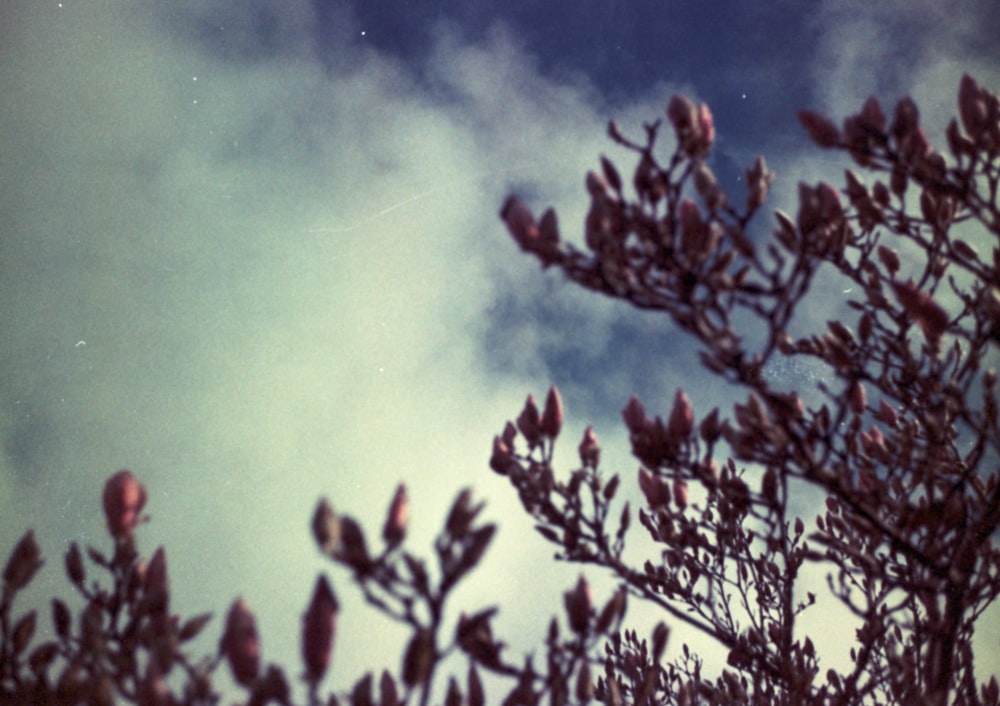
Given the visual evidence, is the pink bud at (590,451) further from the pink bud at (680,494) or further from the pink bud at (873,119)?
the pink bud at (873,119)

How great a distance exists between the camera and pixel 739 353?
87.7 inches

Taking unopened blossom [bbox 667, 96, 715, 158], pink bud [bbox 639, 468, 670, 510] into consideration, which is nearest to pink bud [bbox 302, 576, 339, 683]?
unopened blossom [bbox 667, 96, 715, 158]

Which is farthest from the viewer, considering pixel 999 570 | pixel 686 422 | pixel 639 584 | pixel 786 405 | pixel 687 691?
pixel 687 691

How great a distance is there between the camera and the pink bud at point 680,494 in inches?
133

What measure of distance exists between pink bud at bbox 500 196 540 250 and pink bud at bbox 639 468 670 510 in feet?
5.20

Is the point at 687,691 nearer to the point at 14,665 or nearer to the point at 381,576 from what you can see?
the point at 381,576

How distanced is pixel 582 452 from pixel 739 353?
1.09 m

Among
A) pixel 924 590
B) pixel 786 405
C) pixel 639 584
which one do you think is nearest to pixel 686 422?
pixel 786 405

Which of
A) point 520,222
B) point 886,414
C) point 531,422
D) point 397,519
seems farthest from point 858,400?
point 397,519

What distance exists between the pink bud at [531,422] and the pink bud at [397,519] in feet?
4.74

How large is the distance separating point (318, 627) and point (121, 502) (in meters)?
1.02

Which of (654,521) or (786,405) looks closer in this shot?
(786,405)

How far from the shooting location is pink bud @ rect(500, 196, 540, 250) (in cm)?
222

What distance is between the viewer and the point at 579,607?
2.20 m
